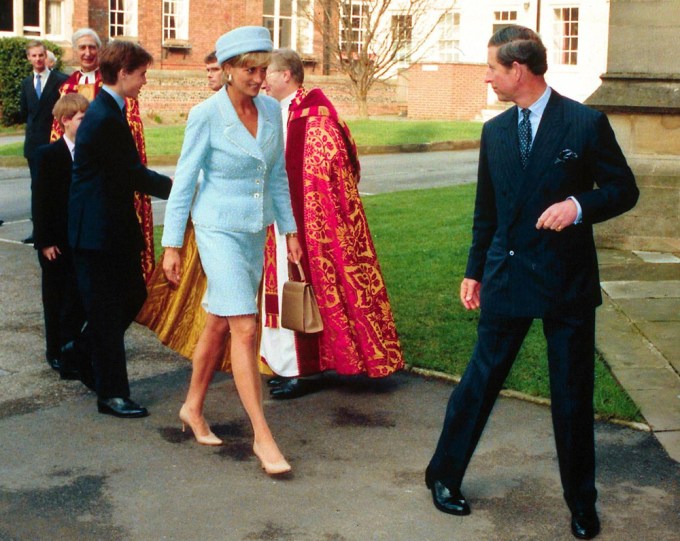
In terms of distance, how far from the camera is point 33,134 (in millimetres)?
11438

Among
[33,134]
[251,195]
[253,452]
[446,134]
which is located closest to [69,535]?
[253,452]

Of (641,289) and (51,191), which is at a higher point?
(51,191)

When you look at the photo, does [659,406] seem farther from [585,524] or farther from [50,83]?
[50,83]

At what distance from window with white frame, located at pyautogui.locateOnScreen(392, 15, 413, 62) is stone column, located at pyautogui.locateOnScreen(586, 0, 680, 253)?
2390 cm

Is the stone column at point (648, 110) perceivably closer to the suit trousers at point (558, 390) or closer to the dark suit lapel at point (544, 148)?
the suit trousers at point (558, 390)

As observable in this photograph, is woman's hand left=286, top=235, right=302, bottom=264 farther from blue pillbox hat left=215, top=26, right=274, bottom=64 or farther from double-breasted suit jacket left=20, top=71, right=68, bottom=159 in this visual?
double-breasted suit jacket left=20, top=71, right=68, bottom=159

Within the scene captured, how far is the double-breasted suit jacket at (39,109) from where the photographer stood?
Result: 10.9 m

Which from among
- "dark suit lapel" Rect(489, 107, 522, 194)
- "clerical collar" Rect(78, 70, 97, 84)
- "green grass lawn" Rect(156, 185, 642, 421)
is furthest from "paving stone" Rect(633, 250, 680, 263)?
"dark suit lapel" Rect(489, 107, 522, 194)

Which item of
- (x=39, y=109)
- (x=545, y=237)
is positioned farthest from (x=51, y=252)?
(x=39, y=109)

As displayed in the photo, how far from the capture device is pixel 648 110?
11383 mm

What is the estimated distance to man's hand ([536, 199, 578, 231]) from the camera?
13.4 feet

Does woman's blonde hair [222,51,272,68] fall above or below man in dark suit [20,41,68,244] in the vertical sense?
above

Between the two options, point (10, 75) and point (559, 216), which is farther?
point (10, 75)

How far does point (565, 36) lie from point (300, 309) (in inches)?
1294
